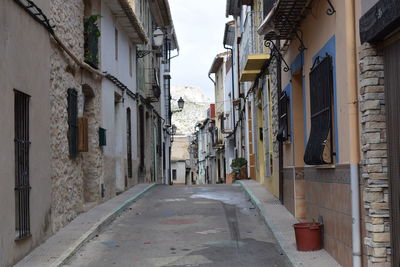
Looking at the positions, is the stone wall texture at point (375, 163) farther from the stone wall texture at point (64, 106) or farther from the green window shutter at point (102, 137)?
the green window shutter at point (102, 137)

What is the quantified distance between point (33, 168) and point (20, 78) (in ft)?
5.04

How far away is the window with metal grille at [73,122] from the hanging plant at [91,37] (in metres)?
1.76

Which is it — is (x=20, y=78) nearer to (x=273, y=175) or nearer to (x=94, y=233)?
(x=94, y=233)

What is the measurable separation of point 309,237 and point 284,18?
12.6ft

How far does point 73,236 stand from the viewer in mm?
9742

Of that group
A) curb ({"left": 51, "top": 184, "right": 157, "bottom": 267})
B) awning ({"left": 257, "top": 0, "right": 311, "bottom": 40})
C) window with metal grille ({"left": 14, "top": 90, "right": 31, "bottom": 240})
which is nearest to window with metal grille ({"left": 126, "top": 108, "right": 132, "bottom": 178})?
curb ({"left": 51, "top": 184, "right": 157, "bottom": 267})

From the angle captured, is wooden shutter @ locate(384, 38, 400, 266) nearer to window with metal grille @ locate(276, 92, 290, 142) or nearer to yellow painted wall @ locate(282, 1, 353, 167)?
yellow painted wall @ locate(282, 1, 353, 167)

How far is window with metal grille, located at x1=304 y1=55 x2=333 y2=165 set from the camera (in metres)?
7.73

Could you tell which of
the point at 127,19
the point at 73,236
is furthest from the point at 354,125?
the point at 127,19

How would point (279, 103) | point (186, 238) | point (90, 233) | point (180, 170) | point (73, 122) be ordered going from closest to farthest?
1. point (90, 233)
2. point (186, 238)
3. point (73, 122)
4. point (279, 103)
5. point (180, 170)

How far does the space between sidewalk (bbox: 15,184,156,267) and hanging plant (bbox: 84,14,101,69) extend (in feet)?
12.0

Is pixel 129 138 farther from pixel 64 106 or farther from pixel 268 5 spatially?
pixel 268 5

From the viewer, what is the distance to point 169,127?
37219 mm

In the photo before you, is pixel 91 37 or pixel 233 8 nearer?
pixel 91 37
